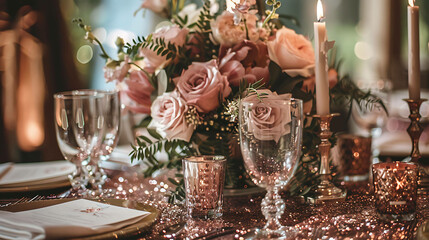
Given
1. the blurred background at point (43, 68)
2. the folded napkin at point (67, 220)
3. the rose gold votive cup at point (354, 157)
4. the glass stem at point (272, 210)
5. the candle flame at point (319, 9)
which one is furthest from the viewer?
the blurred background at point (43, 68)

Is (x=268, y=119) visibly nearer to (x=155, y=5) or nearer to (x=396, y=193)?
(x=396, y=193)

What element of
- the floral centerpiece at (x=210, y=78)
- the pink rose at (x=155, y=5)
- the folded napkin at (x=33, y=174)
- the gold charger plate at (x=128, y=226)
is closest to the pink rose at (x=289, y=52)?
the floral centerpiece at (x=210, y=78)

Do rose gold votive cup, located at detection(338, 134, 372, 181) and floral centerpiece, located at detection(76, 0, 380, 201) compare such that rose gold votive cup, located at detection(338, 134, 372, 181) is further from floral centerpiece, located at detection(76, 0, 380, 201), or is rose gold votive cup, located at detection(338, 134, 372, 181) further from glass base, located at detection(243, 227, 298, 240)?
glass base, located at detection(243, 227, 298, 240)

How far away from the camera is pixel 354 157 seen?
1.33 metres

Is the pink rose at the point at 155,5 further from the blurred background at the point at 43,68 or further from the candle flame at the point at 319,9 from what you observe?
the blurred background at the point at 43,68

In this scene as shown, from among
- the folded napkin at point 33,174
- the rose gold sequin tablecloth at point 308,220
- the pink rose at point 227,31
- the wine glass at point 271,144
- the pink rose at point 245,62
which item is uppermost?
the pink rose at point 227,31

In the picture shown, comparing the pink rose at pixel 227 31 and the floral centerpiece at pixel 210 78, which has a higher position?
the pink rose at pixel 227 31

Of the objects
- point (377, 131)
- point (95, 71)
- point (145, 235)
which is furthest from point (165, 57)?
point (95, 71)

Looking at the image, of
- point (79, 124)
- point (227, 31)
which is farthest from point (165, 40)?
point (79, 124)

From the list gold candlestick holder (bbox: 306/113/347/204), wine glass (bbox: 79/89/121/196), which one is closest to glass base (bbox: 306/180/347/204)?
gold candlestick holder (bbox: 306/113/347/204)

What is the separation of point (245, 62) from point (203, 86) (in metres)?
0.14

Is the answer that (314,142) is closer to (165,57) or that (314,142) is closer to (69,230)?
(165,57)

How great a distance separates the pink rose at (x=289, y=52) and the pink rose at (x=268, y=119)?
31 centimetres

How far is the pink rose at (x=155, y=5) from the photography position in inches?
54.1
